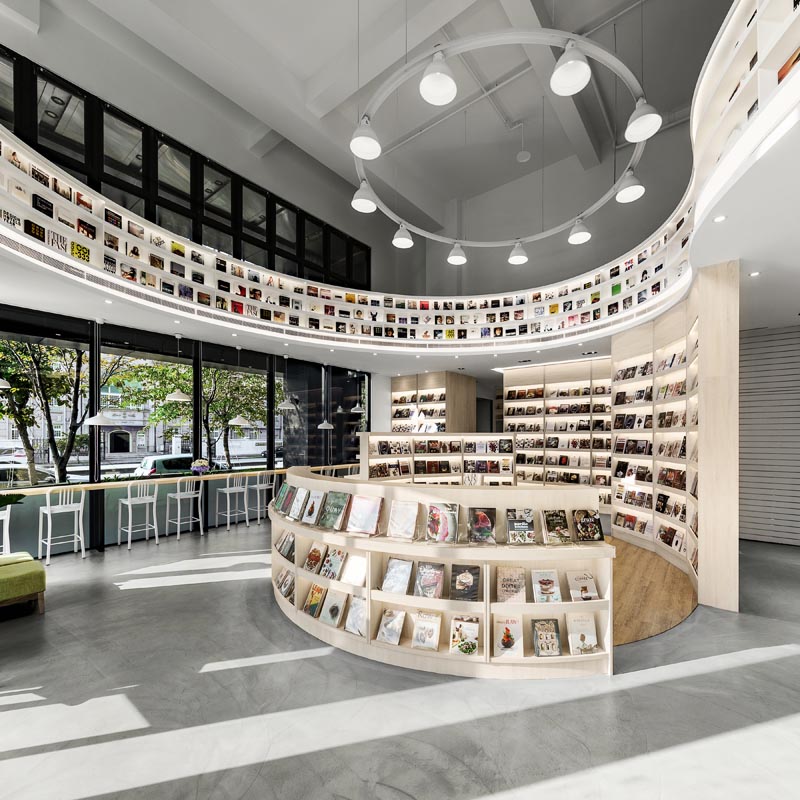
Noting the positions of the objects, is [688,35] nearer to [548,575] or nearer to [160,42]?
[160,42]

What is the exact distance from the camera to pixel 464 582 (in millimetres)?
3080

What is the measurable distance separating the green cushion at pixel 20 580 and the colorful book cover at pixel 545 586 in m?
4.36

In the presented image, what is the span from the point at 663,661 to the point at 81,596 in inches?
211

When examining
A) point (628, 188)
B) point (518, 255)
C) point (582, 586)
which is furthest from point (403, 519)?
point (518, 255)

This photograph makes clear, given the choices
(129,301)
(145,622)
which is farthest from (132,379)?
(145,622)

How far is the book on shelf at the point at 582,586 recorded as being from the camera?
2.98m

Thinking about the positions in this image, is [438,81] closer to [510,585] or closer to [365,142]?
[365,142]

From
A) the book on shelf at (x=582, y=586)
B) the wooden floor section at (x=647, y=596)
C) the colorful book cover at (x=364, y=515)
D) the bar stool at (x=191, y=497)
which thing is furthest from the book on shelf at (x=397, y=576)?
the bar stool at (x=191, y=497)

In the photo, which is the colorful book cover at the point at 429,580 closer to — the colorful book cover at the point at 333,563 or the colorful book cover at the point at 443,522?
the colorful book cover at the point at 443,522

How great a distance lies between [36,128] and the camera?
565 centimetres

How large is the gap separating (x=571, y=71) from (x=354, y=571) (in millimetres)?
4137

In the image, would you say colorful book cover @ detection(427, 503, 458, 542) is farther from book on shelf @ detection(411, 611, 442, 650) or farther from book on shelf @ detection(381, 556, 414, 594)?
book on shelf @ detection(411, 611, 442, 650)

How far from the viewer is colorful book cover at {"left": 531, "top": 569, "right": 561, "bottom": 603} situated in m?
2.96

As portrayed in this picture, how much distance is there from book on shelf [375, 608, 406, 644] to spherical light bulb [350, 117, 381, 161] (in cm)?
390
